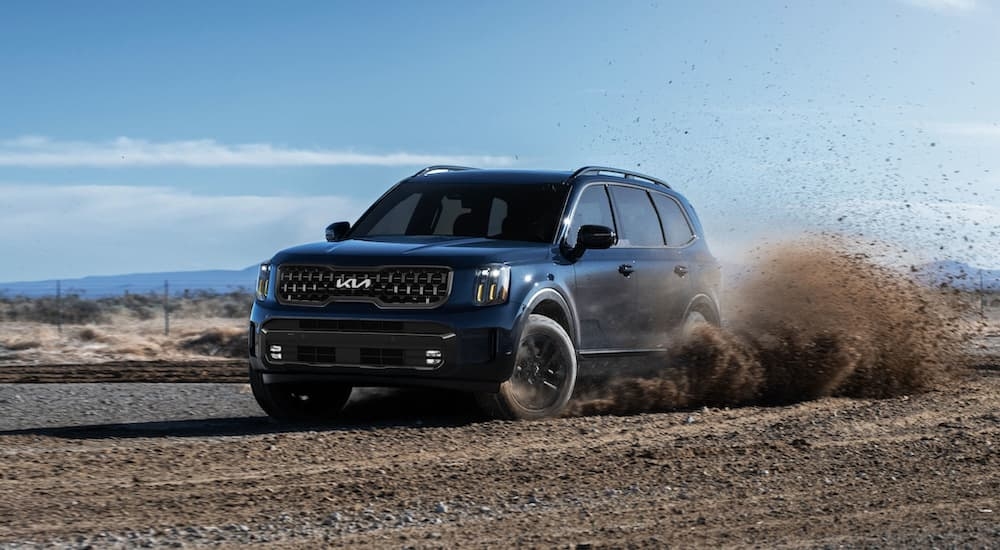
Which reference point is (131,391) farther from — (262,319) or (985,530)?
(985,530)

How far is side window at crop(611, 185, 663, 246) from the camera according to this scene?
10875mm

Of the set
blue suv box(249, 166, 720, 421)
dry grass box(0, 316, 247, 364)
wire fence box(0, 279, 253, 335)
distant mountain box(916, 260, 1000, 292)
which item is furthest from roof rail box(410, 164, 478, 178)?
wire fence box(0, 279, 253, 335)

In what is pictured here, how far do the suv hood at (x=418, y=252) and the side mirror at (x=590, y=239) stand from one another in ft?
0.75

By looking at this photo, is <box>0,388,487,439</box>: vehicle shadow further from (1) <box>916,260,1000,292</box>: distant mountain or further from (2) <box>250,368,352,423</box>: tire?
(1) <box>916,260,1000,292</box>: distant mountain

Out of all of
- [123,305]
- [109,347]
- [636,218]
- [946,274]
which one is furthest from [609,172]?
[123,305]

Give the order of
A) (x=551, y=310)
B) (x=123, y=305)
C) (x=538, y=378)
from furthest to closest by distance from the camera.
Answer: (x=123, y=305)
(x=551, y=310)
(x=538, y=378)

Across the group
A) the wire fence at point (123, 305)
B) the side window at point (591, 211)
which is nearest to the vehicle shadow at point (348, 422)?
the side window at point (591, 211)

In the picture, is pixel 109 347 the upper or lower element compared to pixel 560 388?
lower

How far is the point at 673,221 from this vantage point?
11.7 metres

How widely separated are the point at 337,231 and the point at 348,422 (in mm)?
1591

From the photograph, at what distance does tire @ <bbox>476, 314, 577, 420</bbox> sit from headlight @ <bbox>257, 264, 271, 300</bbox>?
1724 mm

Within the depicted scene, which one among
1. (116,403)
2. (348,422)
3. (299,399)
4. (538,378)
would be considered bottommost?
(116,403)

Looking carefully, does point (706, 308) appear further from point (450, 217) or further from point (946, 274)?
point (946, 274)

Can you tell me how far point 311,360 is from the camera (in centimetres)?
921
